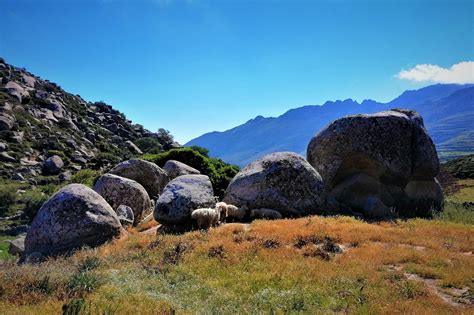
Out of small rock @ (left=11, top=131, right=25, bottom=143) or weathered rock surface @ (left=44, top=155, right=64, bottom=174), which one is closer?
weathered rock surface @ (left=44, top=155, right=64, bottom=174)

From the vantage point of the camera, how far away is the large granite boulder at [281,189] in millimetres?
24703

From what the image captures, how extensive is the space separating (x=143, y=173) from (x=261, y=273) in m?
19.8

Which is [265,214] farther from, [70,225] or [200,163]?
[200,163]

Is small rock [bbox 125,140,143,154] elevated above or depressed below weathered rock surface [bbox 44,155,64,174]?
above

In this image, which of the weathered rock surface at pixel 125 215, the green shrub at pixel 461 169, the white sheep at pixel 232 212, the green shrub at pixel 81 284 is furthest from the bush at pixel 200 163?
the green shrub at pixel 461 169

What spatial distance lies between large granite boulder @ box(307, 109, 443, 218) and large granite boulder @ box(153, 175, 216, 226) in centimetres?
911

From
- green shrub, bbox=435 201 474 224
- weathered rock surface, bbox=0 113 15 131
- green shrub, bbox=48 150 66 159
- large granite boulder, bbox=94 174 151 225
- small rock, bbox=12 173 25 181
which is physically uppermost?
weathered rock surface, bbox=0 113 15 131

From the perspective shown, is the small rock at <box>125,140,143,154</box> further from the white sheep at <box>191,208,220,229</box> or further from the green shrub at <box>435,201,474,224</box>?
the green shrub at <box>435,201,474,224</box>

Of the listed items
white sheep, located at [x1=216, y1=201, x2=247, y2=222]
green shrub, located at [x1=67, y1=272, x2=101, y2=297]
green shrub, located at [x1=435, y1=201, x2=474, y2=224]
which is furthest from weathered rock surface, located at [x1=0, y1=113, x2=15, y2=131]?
green shrub, located at [x1=435, y1=201, x2=474, y2=224]

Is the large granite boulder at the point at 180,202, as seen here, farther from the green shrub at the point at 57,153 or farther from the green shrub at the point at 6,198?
the green shrub at the point at 57,153

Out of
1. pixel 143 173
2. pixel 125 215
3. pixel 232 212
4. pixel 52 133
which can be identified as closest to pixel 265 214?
pixel 232 212

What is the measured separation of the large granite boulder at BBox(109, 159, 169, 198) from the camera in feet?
102

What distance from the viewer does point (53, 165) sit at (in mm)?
77875

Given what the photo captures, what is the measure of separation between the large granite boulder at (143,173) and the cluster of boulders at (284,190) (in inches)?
3.1
